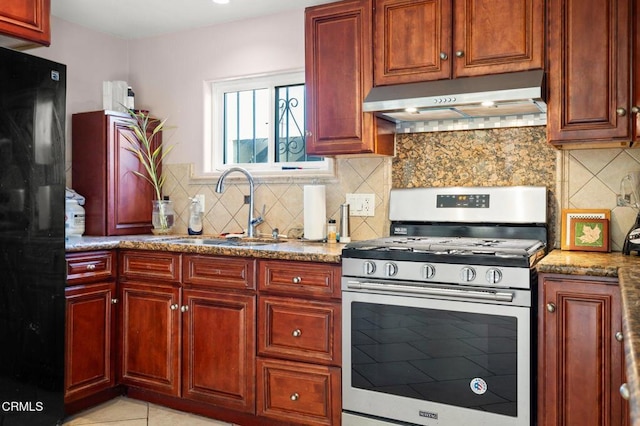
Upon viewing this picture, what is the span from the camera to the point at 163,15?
142 inches

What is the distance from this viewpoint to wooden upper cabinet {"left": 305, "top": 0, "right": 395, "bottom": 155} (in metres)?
2.87

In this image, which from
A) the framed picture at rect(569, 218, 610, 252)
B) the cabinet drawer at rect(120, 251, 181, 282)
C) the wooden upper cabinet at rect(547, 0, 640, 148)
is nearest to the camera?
the wooden upper cabinet at rect(547, 0, 640, 148)

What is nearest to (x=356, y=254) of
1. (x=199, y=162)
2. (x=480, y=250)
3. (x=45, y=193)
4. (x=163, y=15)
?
(x=480, y=250)

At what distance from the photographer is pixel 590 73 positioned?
2.38m

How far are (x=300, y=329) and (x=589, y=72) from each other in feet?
5.58

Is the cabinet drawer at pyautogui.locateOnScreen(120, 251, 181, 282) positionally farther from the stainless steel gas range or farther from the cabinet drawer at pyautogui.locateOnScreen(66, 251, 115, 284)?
the stainless steel gas range

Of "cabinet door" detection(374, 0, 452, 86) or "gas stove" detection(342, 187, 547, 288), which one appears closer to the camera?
"gas stove" detection(342, 187, 547, 288)

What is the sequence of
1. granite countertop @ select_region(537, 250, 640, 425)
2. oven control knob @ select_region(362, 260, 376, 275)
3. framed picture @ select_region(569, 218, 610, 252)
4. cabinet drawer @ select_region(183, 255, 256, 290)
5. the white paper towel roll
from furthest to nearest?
the white paper towel roll
cabinet drawer @ select_region(183, 255, 256, 290)
framed picture @ select_region(569, 218, 610, 252)
oven control knob @ select_region(362, 260, 376, 275)
granite countertop @ select_region(537, 250, 640, 425)

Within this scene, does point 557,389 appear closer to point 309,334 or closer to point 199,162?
point 309,334

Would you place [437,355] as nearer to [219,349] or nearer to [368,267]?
[368,267]

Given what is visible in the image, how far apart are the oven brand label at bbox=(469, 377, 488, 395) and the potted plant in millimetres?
2298

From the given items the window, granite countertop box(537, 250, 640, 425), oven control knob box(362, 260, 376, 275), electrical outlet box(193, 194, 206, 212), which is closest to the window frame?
the window

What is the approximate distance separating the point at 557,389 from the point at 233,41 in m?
2.81

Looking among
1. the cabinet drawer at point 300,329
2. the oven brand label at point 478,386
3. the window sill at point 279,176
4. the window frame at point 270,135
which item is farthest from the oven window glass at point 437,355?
the window frame at point 270,135
